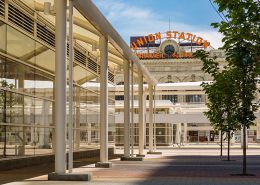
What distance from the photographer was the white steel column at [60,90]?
695 inches

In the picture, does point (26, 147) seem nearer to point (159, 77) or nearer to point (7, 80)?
point (7, 80)

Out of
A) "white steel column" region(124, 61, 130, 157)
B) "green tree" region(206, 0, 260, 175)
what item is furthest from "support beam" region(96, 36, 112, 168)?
"green tree" region(206, 0, 260, 175)

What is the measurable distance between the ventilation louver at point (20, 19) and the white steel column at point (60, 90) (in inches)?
215

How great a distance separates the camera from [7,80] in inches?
882

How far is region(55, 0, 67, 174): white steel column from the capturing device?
17.6m

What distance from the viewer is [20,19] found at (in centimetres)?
2411

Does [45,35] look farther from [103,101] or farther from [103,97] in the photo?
[103,101]

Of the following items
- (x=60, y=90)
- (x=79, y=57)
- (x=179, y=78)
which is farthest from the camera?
(x=179, y=78)

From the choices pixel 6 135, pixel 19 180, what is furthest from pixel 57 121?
pixel 6 135

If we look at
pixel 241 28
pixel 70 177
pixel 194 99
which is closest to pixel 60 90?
pixel 70 177

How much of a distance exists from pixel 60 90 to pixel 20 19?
739 cm

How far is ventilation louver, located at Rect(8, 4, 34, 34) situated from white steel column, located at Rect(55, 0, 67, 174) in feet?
17.9

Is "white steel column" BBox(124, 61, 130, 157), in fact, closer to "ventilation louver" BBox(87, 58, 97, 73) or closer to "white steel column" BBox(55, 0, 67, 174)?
"ventilation louver" BBox(87, 58, 97, 73)

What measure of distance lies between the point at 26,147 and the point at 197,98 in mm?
90675
